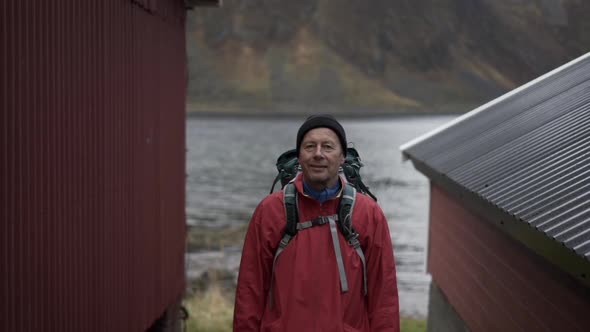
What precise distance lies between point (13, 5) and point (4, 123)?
2.15 ft

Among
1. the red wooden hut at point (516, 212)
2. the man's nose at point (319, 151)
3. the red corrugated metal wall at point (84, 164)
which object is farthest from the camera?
the red corrugated metal wall at point (84, 164)

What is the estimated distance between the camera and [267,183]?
54250mm

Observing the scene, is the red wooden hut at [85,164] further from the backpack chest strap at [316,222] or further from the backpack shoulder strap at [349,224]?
the backpack shoulder strap at [349,224]

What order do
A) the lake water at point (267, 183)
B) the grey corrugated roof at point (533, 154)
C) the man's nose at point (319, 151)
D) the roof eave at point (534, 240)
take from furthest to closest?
the lake water at point (267, 183), the grey corrugated roof at point (533, 154), the man's nose at point (319, 151), the roof eave at point (534, 240)

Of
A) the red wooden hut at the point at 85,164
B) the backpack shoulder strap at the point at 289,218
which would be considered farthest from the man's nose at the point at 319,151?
the red wooden hut at the point at 85,164

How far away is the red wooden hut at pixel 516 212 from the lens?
4309mm

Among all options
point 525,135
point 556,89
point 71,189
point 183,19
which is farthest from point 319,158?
point 183,19

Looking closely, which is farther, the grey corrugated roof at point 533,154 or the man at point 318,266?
the grey corrugated roof at point 533,154

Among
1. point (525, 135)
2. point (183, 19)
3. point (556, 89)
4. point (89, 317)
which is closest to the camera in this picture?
point (89, 317)

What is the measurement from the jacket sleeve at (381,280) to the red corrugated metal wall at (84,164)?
2.01m

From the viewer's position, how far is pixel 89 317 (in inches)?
233

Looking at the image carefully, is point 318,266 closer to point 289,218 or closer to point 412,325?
point 289,218

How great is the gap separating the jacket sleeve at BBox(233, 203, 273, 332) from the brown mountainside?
12434 cm

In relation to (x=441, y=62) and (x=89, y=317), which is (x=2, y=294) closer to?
(x=89, y=317)
